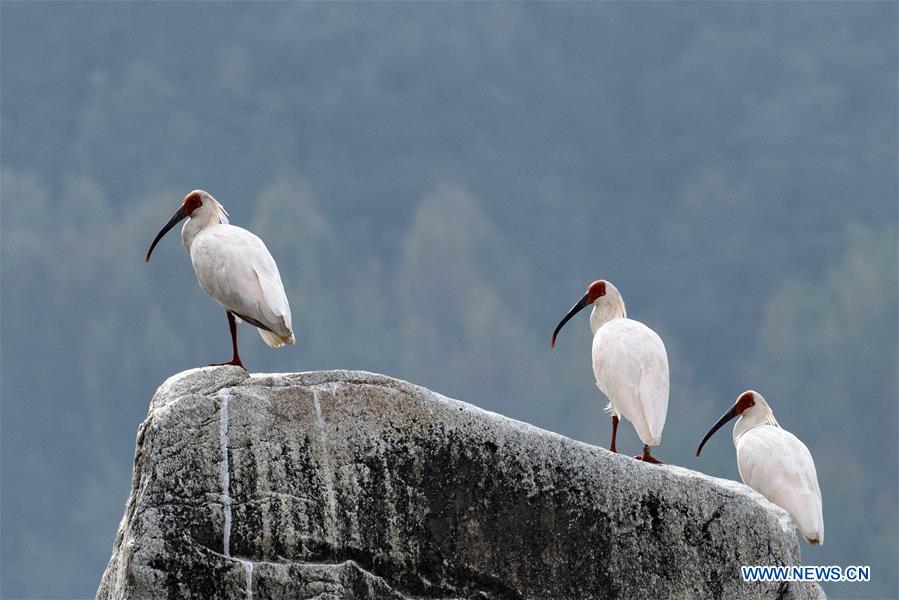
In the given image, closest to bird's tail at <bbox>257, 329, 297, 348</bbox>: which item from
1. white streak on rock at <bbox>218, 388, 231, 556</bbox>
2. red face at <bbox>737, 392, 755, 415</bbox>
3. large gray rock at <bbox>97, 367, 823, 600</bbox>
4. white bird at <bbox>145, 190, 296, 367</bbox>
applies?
white bird at <bbox>145, 190, 296, 367</bbox>

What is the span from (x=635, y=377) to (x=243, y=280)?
4162 millimetres

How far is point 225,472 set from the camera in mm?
11266

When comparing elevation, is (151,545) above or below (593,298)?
below

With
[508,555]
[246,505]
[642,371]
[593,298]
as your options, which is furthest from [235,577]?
[593,298]

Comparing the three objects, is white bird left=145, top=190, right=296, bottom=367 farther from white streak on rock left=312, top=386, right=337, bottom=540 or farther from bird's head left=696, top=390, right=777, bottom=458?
bird's head left=696, top=390, right=777, bottom=458

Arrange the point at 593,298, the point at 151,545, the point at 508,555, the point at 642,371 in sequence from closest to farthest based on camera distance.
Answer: the point at 151,545
the point at 508,555
the point at 642,371
the point at 593,298

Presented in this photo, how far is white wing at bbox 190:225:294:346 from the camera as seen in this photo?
13.5m

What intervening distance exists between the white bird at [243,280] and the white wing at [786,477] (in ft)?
17.4

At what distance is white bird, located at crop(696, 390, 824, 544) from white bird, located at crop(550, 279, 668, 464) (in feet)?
4.24

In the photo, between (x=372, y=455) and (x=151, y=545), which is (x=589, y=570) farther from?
(x=151, y=545)

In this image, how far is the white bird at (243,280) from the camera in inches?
533

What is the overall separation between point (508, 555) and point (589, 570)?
2.25 ft

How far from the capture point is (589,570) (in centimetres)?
1195

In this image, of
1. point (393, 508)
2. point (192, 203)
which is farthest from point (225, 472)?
point (192, 203)
